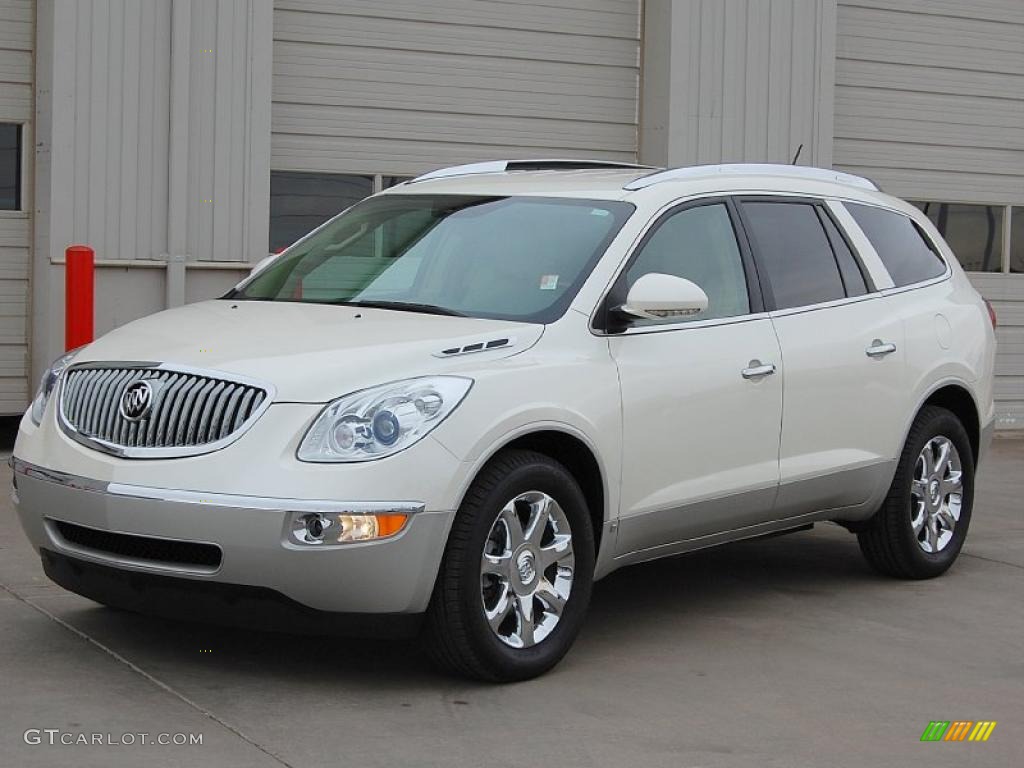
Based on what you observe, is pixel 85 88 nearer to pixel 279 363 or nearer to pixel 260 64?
pixel 260 64

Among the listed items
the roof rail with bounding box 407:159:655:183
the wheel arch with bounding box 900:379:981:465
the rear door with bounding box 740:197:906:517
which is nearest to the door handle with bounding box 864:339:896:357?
the rear door with bounding box 740:197:906:517

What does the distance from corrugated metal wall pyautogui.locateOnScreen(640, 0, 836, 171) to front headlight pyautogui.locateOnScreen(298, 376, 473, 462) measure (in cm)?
803

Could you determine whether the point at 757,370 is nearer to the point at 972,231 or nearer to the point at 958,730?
the point at 958,730

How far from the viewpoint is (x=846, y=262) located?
7.10 m

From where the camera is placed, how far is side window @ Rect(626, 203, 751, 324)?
20.2 feet

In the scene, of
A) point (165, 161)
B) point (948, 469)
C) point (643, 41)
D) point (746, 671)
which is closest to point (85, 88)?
point (165, 161)

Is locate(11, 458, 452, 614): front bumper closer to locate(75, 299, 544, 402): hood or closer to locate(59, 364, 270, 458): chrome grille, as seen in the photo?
locate(59, 364, 270, 458): chrome grille

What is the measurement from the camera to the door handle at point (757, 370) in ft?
20.5

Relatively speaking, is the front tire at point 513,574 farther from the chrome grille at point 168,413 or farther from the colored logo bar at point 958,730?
the colored logo bar at point 958,730

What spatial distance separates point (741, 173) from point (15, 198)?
6078 mm

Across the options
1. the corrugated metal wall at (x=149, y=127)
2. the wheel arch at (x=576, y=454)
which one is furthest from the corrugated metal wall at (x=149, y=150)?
the wheel arch at (x=576, y=454)

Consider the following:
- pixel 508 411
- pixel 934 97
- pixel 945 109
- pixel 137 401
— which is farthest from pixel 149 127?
pixel 945 109

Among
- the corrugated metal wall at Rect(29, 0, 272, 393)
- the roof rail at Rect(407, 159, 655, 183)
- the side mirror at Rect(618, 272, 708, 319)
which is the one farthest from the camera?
the corrugated metal wall at Rect(29, 0, 272, 393)

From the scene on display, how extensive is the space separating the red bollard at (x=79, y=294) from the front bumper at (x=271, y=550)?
5134 millimetres
